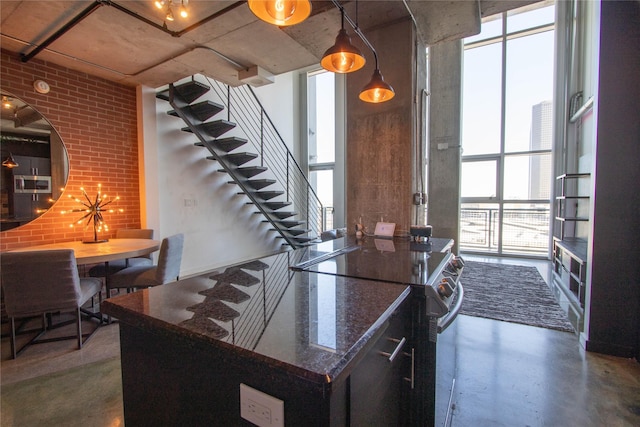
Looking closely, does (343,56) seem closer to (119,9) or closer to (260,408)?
(260,408)

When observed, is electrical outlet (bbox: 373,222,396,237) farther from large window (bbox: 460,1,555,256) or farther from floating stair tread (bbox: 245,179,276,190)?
large window (bbox: 460,1,555,256)

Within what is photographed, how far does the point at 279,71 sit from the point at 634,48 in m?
3.51

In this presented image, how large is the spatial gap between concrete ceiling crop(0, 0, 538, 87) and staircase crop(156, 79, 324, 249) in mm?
489

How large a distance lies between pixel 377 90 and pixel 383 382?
6.22ft

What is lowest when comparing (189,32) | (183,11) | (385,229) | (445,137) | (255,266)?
(255,266)

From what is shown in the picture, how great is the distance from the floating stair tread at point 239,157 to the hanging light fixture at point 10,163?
2.33 m

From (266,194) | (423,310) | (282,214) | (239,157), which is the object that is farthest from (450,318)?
(282,214)

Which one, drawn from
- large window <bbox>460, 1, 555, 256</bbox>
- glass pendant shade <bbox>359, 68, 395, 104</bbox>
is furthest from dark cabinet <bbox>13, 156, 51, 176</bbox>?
large window <bbox>460, 1, 555, 256</bbox>

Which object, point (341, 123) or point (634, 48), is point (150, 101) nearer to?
point (341, 123)

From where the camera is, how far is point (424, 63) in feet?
9.40

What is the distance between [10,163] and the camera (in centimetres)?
316

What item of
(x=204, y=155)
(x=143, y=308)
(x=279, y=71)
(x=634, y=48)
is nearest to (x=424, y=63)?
(x=634, y=48)

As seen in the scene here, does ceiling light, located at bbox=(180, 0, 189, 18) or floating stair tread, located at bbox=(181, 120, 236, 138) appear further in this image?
floating stair tread, located at bbox=(181, 120, 236, 138)

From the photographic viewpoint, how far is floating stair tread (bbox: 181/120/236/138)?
13.8 feet
